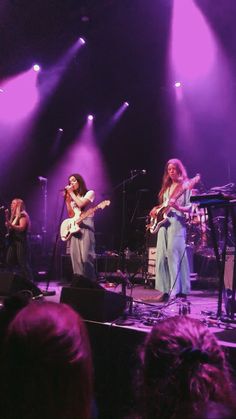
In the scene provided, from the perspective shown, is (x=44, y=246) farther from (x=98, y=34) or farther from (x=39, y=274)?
(x=98, y=34)

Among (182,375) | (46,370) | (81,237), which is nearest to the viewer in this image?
(46,370)

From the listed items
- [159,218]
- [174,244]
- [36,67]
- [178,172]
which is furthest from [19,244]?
[36,67]

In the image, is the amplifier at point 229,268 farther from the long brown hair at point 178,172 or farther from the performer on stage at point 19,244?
the performer on stage at point 19,244

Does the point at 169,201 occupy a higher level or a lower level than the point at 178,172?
lower

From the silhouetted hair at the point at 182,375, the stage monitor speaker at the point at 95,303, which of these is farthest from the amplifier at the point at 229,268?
the silhouetted hair at the point at 182,375

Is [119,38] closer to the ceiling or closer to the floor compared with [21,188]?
closer to the ceiling

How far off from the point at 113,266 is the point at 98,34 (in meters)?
6.49

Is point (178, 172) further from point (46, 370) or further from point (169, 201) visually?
point (46, 370)

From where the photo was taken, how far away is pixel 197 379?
1.67 m

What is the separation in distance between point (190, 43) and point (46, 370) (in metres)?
11.7

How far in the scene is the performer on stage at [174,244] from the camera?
22.2ft

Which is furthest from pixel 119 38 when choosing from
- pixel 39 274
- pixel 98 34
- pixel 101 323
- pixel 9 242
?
pixel 101 323

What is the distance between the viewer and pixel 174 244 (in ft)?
22.3

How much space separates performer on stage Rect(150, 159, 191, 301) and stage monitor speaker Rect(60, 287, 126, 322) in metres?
2.09
